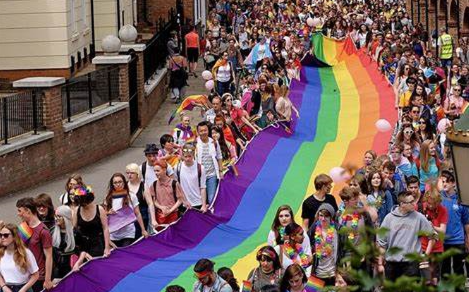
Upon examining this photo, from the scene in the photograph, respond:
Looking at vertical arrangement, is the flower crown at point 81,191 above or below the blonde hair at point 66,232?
above

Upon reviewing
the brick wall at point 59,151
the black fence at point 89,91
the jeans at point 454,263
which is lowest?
the brick wall at point 59,151

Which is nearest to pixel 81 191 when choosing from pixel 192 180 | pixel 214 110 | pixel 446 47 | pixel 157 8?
pixel 192 180

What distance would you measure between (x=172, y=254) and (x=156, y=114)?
16282 mm

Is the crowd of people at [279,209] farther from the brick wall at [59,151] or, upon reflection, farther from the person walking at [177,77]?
the person walking at [177,77]

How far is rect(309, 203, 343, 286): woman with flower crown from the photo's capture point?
499 inches

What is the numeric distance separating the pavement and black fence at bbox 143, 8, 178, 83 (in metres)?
0.94

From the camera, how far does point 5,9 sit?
30.9 meters

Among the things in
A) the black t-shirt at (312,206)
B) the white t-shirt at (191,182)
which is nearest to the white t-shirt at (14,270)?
the black t-shirt at (312,206)

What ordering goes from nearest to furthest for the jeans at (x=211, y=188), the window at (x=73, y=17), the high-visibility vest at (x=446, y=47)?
1. the jeans at (x=211, y=188)
2. the window at (x=73, y=17)
3. the high-visibility vest at (x=446, y=47)

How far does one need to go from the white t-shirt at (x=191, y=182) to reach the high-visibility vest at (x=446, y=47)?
19.7m

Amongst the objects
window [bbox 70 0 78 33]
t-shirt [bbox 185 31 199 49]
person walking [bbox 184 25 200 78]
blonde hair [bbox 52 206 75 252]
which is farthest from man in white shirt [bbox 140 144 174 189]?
t-shirt [bbox 185 31 199 49]

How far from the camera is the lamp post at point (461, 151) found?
725cm

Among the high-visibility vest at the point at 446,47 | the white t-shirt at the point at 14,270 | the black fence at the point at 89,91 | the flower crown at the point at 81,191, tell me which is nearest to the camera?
the white t-shirt at the point at 14,270

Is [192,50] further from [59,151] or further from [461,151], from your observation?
[461,151]
